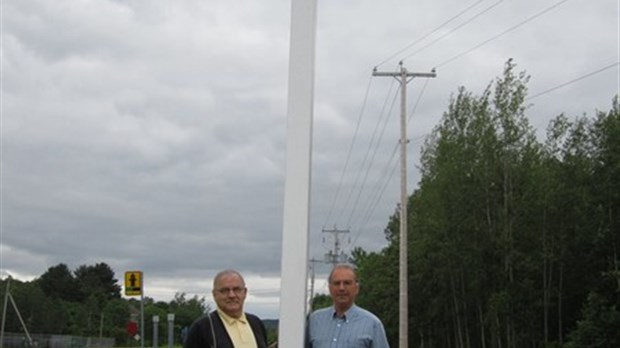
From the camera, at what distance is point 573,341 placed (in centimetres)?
2531

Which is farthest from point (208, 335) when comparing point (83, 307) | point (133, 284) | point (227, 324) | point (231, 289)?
point (83, 307)

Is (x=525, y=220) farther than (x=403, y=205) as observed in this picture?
Yes

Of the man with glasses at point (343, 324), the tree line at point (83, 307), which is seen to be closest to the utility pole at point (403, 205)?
the man with glasses at point (343, 324)

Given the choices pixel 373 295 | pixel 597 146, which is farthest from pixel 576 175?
pixel 373 295

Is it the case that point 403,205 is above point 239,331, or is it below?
above

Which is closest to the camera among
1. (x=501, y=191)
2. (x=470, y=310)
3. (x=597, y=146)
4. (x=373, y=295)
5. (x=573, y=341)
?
(x=573, y=341)

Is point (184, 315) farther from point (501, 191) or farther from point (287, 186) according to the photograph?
point (287, 186)

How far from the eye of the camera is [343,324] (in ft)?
13.7

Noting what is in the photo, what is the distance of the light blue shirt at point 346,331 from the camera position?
4.15 m

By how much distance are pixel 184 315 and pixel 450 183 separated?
36.8 meters

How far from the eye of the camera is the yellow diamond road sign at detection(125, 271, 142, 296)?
18.4 metres

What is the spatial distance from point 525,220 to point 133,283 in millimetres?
13743

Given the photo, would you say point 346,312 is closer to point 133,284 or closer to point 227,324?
point 227,324

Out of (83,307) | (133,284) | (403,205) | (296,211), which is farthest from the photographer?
(83,307)
